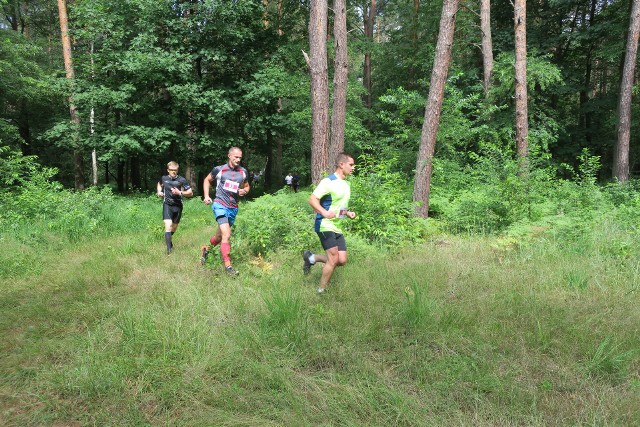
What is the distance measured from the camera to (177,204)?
24.8 feet

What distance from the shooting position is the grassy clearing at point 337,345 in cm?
259

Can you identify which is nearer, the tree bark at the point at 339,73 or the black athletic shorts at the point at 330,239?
the black athletic shorts at the point at 330,239

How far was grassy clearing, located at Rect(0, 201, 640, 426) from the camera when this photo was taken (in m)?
2.59

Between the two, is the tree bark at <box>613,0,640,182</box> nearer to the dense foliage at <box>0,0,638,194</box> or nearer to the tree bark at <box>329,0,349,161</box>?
the dense foliage at <box>0,0,638,194</box>

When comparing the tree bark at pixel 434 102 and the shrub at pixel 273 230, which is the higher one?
the tree bark at pixel 434 102

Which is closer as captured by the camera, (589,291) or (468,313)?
(468,313)

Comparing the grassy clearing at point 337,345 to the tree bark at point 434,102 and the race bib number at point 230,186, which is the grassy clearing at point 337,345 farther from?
the tree bark at point 434,102

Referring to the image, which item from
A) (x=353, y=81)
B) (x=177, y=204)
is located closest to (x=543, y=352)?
(x=177, y=204)

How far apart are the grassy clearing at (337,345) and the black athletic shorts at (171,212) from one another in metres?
2.00

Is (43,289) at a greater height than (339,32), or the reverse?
(339,32)

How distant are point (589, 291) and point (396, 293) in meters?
2.22

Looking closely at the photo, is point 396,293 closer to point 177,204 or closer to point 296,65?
point 177,204

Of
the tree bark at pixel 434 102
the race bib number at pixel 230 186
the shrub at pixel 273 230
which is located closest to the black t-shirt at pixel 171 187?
the shrub at pixel 273 230

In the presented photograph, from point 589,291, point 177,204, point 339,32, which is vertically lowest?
point 589,291
